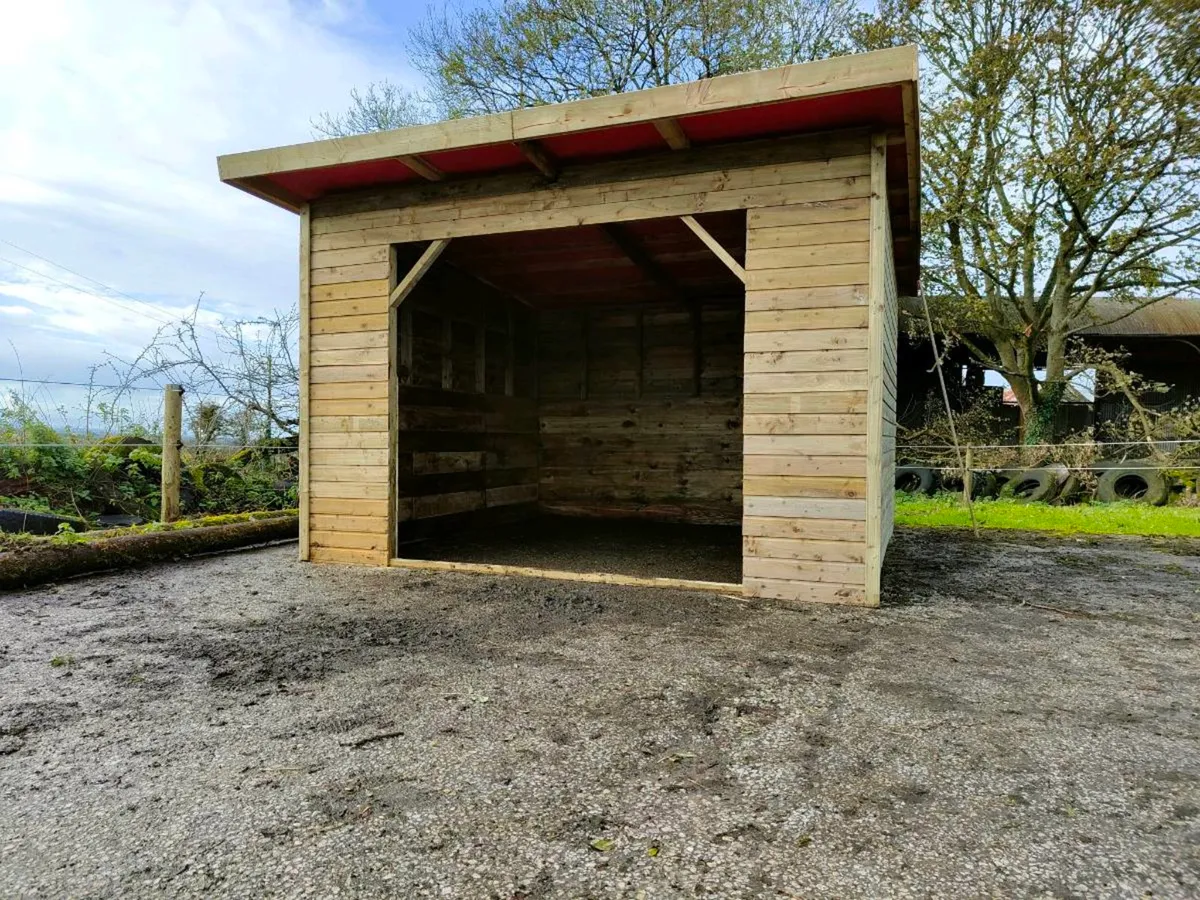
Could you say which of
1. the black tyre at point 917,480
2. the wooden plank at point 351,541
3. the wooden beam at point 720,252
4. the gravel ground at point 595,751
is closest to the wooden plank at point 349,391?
the wooden plank at point 351,541

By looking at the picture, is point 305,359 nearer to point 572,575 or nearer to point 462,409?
point 462,409

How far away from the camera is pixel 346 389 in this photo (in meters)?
4.91

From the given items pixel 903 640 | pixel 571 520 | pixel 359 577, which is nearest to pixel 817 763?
pixel 903 640

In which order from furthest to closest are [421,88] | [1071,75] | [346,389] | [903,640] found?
1. [421,88]
2. [1071,75]
3. [346,389]
4. [903,640]

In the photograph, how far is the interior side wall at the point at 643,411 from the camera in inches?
302

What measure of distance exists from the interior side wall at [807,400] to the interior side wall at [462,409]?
2807mm

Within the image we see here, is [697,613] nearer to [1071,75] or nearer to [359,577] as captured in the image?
[359,577]

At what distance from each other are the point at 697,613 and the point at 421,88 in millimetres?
12631

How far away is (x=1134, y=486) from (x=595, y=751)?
10113mm

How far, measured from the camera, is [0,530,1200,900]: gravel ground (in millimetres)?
1396

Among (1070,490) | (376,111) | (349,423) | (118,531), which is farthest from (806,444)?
(376,111)

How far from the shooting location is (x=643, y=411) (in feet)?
26.3

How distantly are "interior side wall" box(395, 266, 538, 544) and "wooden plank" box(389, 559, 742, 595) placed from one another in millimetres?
711

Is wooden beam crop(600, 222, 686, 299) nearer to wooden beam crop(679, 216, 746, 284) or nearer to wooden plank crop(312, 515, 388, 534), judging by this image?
wooden beam crop(679, 216, 746, 284)
